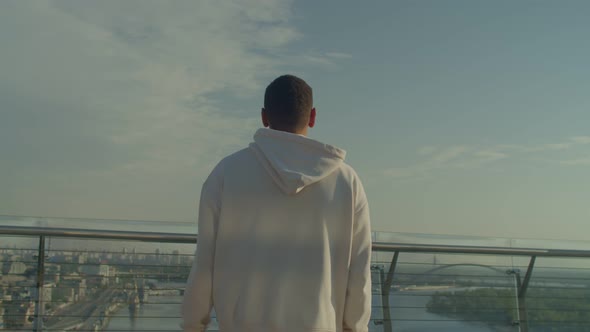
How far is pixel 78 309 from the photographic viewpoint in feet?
17.3

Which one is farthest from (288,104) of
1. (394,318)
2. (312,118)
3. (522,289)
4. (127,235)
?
(522,289)

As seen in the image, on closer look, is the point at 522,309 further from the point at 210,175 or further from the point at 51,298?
the point at 210,175

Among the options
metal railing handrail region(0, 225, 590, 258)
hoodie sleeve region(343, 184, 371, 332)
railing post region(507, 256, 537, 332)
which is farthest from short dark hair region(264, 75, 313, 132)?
railing post region(507, 256, 537, 332)

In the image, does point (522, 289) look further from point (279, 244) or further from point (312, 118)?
point (279, 244)

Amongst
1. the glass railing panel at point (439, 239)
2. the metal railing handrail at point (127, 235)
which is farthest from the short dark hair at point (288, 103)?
the glass railing panel at point (439, 239)

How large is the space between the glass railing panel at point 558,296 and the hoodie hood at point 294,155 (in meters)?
4.19

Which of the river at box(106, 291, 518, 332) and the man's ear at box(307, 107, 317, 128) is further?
the river at box(106, 291, 518, 332)

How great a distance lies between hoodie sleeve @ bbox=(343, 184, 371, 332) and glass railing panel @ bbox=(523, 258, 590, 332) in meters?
3.96

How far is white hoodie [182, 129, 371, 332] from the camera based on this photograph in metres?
2.51

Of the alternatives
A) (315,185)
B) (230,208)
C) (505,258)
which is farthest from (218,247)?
(505,258)

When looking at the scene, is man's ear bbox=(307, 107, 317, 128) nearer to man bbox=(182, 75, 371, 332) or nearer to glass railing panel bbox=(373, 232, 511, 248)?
man bbox=(182, 75, 371, 332)

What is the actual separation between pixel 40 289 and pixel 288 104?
3518 mm

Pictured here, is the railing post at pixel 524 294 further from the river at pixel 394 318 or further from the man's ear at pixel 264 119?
the man's ear at pixel 264 119

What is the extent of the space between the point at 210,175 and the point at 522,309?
14.3ft
